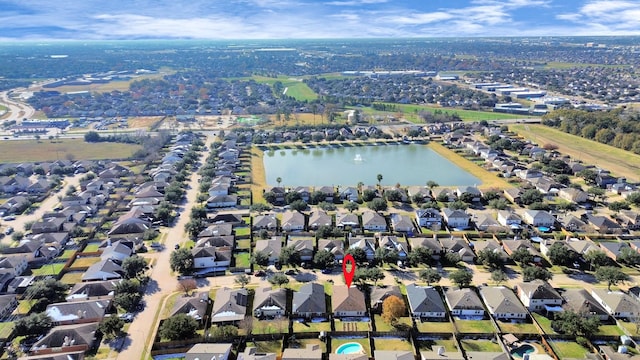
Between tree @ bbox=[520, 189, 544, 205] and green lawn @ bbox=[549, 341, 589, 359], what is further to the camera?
tree @ bbox=[520, 189, 544, 205]

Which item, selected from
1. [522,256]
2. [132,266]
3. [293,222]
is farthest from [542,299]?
[132,266]

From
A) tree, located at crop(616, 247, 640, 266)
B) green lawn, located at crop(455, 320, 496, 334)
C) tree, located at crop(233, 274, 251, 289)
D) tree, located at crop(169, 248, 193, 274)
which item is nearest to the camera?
green lawn, located at crop(455, 320, 496, 334)

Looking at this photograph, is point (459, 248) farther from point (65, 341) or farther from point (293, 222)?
point (65, 341)

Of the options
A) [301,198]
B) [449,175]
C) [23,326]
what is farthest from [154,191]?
[449,175]

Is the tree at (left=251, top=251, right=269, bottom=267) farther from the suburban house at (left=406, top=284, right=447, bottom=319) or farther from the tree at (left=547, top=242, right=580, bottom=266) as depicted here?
the tree at (left=547, top=242, right=580, bottom=266)

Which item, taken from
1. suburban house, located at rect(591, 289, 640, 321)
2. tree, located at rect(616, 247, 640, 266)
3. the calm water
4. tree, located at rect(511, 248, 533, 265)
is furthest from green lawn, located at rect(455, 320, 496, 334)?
the calm water

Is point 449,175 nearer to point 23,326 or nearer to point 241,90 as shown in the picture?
point 23,326
